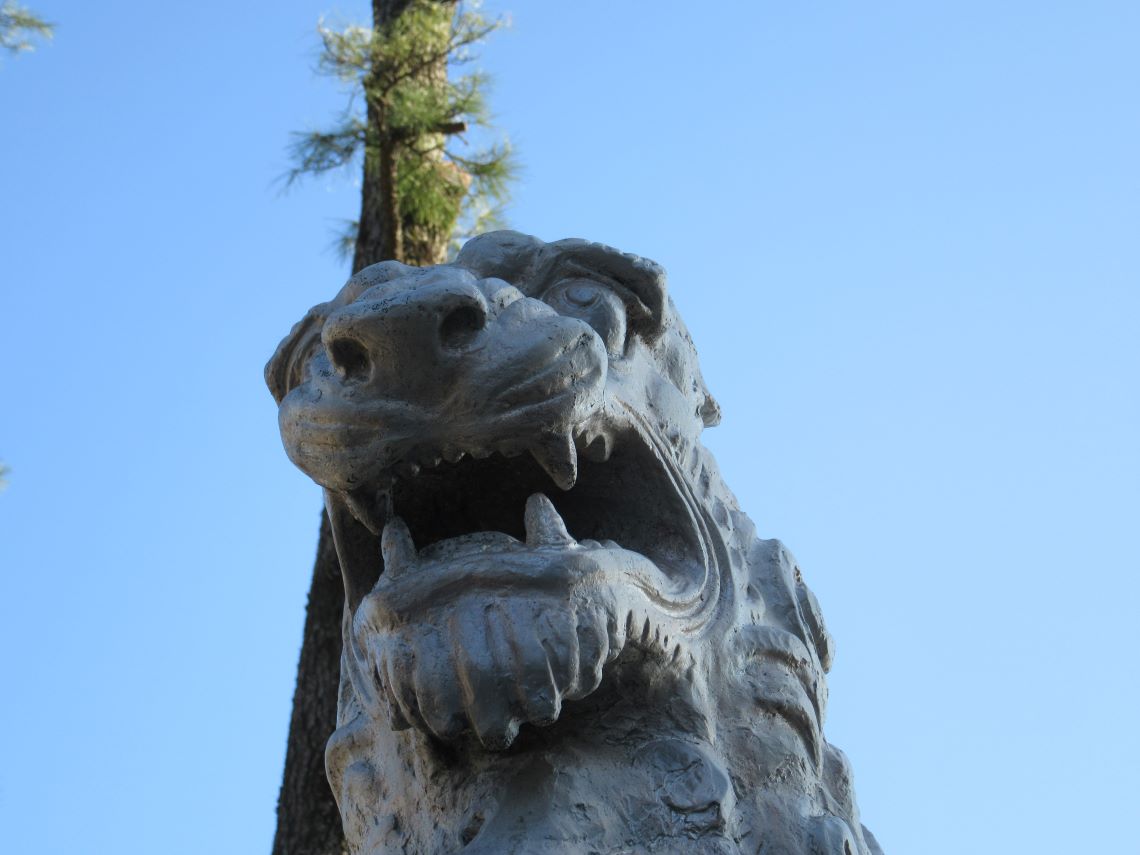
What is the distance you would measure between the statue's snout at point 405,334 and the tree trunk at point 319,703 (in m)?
1.75

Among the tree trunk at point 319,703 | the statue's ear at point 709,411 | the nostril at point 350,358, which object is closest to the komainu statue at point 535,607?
the nostril at point 350,358

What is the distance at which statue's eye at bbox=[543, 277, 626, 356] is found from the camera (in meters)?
2.53

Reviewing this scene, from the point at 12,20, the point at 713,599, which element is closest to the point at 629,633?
the point at 713,599

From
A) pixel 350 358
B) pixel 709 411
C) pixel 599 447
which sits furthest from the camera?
pixel 709 411

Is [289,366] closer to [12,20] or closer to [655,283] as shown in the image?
[655,283]

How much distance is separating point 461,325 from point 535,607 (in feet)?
1.30

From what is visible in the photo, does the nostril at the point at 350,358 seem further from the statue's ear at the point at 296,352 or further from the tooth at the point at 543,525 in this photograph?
the statue's ear at the point at 296,352

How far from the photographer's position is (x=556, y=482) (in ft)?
7.31

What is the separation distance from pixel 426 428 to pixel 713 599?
21.8 inches

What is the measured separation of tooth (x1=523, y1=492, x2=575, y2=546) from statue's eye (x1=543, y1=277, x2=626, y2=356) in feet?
1.25

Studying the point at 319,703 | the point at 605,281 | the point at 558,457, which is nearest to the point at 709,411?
the point at 605,281

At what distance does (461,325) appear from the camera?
2176 mm

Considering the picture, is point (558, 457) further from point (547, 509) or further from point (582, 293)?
point (582, 293)

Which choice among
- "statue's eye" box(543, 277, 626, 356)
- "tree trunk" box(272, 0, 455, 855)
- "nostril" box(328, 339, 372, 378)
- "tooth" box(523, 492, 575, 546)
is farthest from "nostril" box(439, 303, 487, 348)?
"tree trunk" box(272, 0, 455, 855)
